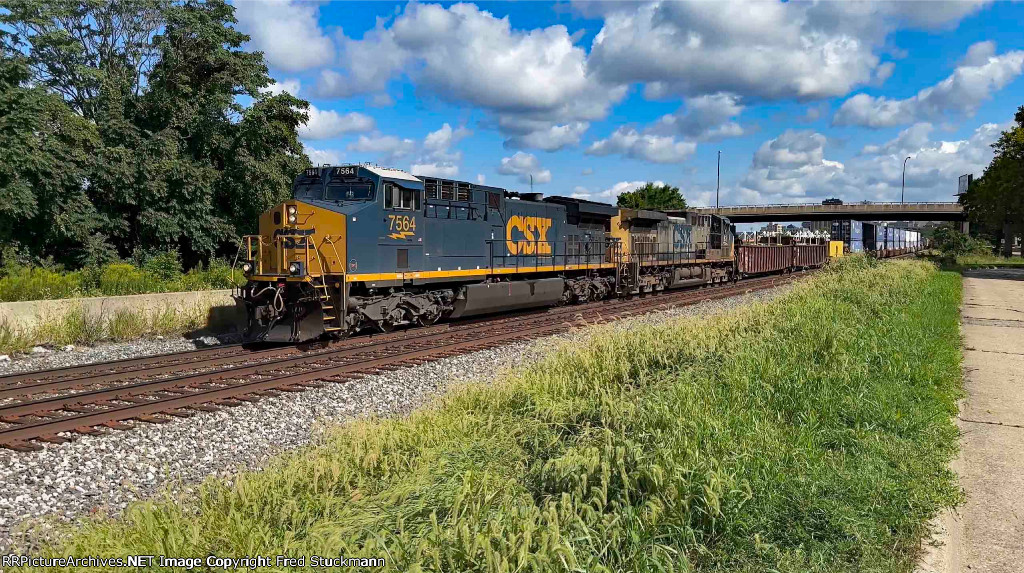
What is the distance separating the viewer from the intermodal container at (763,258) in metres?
31.8

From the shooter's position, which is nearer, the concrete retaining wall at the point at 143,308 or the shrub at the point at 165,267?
the concrete retaining wall at the point at 143,308

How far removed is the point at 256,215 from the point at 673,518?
73.1 ft

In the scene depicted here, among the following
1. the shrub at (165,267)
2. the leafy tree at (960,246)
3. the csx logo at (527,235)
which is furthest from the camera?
the leafy tree at (960,246)

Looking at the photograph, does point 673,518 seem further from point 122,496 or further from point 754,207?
point 754,207

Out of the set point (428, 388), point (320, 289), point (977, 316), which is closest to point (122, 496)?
point (428, 388)

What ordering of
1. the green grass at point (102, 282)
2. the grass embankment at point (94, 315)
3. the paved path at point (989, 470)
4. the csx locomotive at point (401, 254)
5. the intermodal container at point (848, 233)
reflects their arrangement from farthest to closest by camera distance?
1. the intermodal container at point (848, 233)
2. the green grass at point (102, 282)
3. the grass embankment at point (94, 315)
4. the csx locomotive at point (401, 254)
5. the paved path at point (989, 470)

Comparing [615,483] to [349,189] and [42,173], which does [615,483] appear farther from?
[42,173]

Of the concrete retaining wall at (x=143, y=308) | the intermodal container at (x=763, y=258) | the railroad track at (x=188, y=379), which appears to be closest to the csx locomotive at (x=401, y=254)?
the railroad track at (x=188, y=379)

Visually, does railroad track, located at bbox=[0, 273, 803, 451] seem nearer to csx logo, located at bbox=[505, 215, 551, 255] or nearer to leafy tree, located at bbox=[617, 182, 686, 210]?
csx logo, located at bbox=[505, 215, 551, 255]

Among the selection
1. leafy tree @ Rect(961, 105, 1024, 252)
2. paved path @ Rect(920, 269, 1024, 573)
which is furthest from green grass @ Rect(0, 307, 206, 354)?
leafy tree @ Rect(961, 105, 1024, 252)

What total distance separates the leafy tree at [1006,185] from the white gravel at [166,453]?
38287 mm

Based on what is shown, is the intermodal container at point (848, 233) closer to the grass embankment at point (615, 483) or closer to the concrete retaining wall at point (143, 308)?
the concrete retaining wall at point (143, 308)

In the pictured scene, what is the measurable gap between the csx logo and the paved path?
9.93 meters

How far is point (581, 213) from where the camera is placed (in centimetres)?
1959
